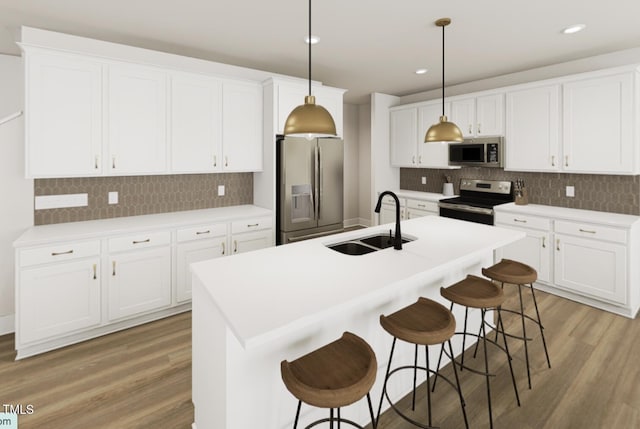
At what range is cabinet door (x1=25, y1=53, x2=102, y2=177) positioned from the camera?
276cm

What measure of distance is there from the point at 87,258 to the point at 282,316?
2346 millimetres

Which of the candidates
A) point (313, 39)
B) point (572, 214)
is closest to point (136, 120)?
point (313, 39)

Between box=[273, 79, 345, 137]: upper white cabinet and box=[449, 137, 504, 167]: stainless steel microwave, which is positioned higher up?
box=[273, 79, 345, 137]: upper white cabinet

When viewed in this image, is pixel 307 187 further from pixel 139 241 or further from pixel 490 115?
pixel 490 115

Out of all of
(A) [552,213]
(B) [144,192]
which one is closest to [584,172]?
(A) [552,213]

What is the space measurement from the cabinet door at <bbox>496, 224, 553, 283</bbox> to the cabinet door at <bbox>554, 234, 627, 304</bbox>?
0.08 metres

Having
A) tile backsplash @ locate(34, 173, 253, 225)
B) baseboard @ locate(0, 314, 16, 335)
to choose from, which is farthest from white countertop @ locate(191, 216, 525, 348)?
baseboard @ locate(0, 314, 16, 335)

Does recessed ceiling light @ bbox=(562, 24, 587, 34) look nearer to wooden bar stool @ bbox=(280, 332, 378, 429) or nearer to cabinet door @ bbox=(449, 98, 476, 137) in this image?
cabinet door @ bbox=(449, 98, 476, 137)

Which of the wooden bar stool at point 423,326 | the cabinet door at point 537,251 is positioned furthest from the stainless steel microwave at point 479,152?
the wooden bar stool at point 423,326

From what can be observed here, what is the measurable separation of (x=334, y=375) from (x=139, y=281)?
2436 mm

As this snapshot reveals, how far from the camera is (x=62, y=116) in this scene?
288cm

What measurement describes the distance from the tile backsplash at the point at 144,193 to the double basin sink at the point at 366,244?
2.15 m

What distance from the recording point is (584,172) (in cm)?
365

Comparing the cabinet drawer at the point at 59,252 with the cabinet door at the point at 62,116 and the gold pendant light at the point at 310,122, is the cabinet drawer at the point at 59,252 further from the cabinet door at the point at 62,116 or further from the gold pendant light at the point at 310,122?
the gold pendant light at the point at 310,122
